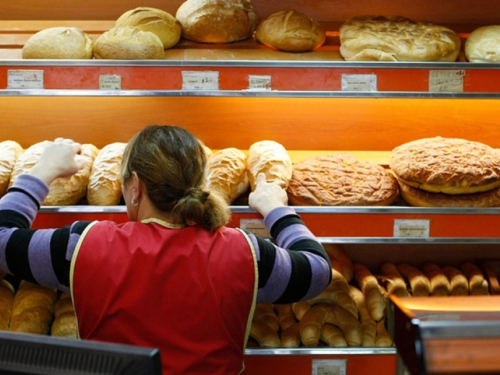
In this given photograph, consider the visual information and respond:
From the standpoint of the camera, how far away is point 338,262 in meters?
2.63

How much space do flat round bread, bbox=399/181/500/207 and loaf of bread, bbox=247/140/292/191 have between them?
0.50 m

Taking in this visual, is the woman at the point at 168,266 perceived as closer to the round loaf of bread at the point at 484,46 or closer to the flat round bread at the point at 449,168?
the flat round bread at the point at 449,168

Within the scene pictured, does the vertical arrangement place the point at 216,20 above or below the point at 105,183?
above

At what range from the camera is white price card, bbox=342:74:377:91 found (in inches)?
84.8

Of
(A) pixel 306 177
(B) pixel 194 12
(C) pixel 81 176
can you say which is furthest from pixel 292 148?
(C) pixel 81 176

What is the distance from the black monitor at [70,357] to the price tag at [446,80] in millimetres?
1706

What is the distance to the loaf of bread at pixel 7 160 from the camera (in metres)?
2.26

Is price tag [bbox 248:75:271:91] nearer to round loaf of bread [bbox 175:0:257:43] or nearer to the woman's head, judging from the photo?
round loaf of bread [bbox 175:0:257:43]

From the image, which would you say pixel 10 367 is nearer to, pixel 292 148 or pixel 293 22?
pixel 293 22

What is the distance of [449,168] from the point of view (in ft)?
7.34

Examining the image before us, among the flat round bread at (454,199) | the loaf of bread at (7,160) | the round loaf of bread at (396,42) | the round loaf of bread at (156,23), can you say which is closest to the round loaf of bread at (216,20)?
the round loaf of bread at (156,23)

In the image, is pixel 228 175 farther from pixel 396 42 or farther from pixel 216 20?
pixel 396 42

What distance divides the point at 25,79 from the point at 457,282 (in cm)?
194

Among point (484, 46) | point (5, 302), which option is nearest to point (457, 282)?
point (484, 46)
